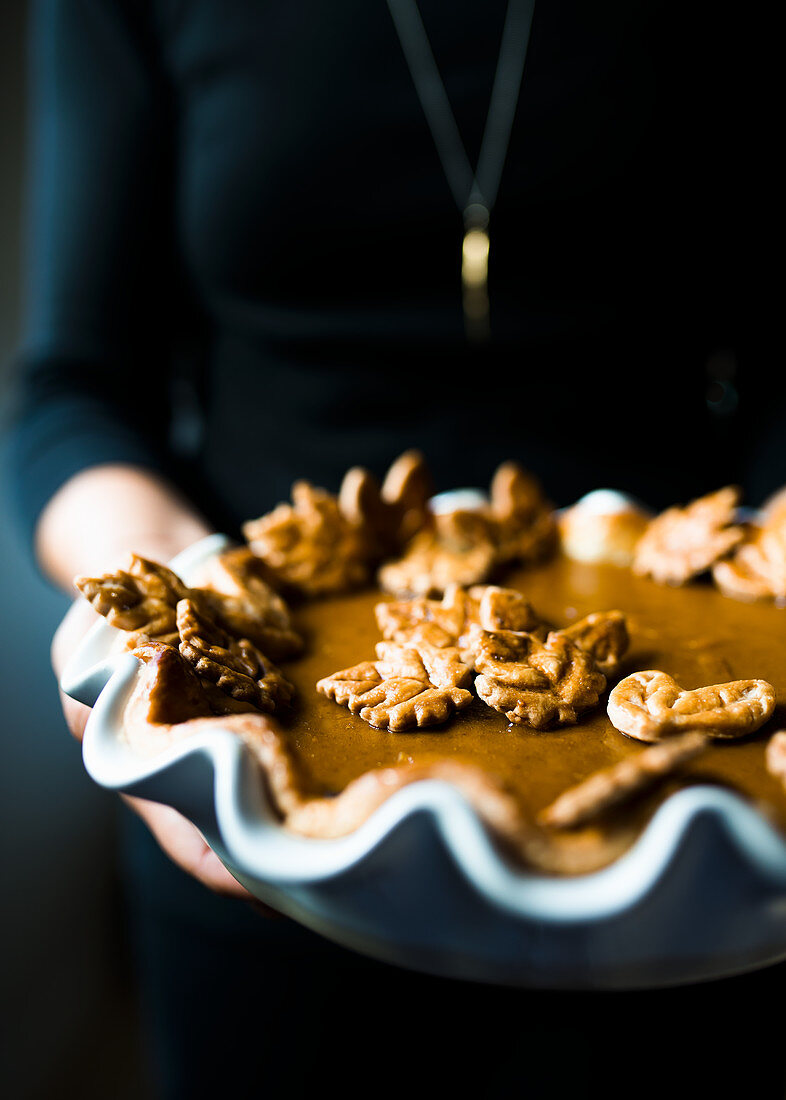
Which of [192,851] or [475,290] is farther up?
[475,290]

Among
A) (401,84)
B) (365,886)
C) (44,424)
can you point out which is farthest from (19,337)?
(365,886)

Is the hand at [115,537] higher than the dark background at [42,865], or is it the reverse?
the hand at [115,537]

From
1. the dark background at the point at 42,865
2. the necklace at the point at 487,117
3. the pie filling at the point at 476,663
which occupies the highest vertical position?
the necklace at the point at 487,117

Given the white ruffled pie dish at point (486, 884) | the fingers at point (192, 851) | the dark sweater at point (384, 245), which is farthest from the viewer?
the dark sweater at point (384, 245)

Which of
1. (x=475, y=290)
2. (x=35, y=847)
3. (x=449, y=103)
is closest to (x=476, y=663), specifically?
(x=475, y=290)

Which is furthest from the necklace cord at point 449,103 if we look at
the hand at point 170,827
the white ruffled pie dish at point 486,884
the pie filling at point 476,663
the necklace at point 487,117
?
the white ruffled pie dish at point 486,884

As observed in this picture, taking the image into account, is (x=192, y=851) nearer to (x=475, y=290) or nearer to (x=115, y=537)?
(x=115, y=537)

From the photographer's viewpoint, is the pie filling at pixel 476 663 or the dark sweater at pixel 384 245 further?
the dark sweater at pixel 384 245

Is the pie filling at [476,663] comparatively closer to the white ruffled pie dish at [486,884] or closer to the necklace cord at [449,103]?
the white ruffled pie dish at [486,884]

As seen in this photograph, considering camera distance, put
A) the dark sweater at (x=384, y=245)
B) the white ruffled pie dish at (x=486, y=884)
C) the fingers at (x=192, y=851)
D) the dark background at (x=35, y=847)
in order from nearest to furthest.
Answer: the white ruffled pie dish at (x=486, y=884) < the fingers at (x=192, y=851) < the dark sweater at (x=384, y=245) < the dark background at (x=35, y=847)
